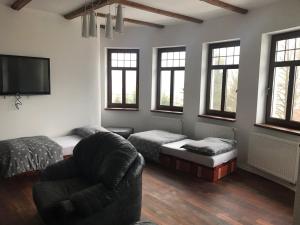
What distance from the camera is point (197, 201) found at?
3.15 metres

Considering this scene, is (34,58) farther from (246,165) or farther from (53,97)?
(246,165)

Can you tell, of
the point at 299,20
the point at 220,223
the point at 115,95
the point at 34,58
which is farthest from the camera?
the point at 115,95

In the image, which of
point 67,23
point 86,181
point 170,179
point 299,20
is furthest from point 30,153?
point 299,20

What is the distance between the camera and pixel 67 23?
464cm

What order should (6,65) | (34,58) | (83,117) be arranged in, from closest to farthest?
(6,65)
(34,58)
(83,117)

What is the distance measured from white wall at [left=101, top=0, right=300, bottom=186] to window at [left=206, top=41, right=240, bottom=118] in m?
0.20

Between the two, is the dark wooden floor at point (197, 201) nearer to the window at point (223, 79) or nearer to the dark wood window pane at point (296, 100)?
the dark wood window pane at point (296, 100)

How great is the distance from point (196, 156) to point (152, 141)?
0.93 m

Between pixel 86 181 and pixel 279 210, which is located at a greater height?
pixel 86 181

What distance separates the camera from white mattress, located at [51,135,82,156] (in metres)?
4.12

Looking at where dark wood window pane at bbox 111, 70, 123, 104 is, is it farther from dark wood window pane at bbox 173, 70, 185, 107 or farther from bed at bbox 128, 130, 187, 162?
bed at bbox 128, 130, 187, 162

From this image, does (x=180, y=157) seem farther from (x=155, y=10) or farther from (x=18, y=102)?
(x=18, y=102)

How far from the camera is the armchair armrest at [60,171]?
2811 mm

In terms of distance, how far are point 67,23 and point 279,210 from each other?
14.7 feet
